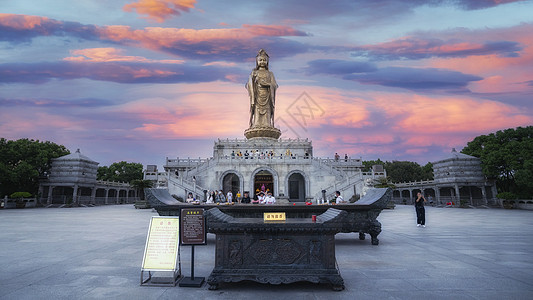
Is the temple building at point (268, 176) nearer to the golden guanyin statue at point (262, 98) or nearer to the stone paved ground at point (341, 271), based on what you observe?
the golden guanyin statue at point (262, 98)

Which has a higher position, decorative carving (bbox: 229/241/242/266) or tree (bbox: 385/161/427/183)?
tree (bbox: 385/161/427/183)

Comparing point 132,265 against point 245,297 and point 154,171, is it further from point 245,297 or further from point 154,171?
point 154,171

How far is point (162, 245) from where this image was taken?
5.76m

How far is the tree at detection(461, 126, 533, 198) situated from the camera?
28.6 m

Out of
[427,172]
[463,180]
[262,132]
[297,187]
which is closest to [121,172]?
[262,132]

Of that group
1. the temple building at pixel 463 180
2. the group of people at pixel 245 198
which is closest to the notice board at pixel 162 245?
the group of people at pixel 245 198

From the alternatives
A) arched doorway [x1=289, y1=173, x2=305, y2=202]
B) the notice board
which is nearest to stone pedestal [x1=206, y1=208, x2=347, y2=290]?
the notice board

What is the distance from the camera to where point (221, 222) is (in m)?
5.33

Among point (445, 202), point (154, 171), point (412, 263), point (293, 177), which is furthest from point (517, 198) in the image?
point (154, 171)

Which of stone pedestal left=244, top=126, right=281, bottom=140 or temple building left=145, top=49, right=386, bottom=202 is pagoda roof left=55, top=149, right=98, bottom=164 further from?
stone pedestal left=244, top=126, right=281, bottom=140

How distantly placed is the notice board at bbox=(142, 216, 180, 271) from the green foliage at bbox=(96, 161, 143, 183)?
63.0m

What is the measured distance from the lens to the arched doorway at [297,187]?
117 feet

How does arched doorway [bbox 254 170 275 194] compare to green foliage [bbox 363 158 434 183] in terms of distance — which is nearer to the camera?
arched doorway [bbox 254 170 275 194]

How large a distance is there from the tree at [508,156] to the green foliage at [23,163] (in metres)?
56.0
